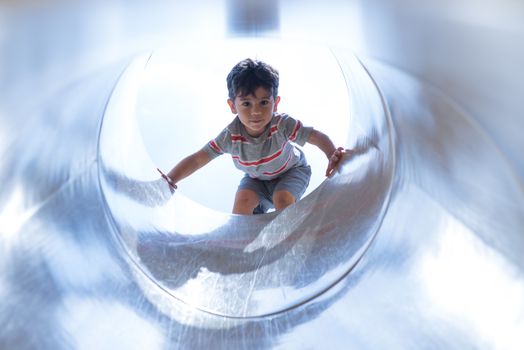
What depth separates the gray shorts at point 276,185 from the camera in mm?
1948

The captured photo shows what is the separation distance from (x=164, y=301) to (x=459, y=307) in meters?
0.67

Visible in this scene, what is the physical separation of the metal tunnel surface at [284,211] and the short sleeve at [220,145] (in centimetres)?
20

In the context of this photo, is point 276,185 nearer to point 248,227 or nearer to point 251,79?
point 248,227

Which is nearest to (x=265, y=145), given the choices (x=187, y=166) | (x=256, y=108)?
(x=256, y=108)

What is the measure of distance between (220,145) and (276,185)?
23 cm

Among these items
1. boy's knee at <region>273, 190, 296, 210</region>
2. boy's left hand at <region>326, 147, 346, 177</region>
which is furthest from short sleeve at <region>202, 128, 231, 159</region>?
boy's left hand at <region>326, 147, 346, 177</region>

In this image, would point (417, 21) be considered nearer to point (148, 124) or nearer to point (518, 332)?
point (518, 332)

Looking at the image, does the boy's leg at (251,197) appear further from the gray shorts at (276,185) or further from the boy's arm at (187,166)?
the boy's arm at (187,166)

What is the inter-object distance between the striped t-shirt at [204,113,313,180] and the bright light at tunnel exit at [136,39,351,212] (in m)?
0.38

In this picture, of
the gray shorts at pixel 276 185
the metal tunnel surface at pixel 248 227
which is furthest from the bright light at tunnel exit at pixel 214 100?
the metal tunnel surface at pixel 248 227

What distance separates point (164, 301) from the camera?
1.43m

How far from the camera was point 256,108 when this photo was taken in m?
1.76

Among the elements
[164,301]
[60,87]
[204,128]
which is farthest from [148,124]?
[60,87]

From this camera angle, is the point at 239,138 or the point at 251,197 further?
the point at 251,197
